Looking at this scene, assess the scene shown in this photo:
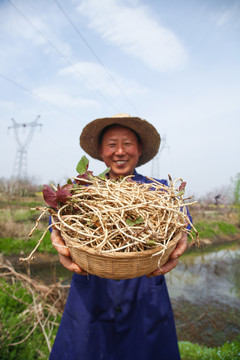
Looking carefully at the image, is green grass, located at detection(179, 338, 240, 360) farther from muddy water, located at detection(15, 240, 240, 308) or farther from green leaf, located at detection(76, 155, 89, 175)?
green leaf, located at detection(76, 155, 89, 175)

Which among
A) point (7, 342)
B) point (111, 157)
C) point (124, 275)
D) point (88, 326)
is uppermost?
point (111, 157)

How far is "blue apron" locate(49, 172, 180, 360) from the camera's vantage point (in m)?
1.52

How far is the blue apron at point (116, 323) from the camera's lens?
1.52 metres

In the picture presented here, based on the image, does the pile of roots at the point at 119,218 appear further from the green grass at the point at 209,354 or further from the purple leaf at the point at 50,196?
the green grass at the point at 209,354

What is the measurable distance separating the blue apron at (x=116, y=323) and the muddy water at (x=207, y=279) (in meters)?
4.05

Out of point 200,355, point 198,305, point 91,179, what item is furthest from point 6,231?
point 91,179

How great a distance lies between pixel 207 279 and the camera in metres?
6.90

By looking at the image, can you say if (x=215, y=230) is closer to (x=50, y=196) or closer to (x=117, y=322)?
(x=117, y=322)

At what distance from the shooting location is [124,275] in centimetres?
96

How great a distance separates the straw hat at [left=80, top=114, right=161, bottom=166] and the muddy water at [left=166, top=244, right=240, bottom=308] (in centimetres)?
404

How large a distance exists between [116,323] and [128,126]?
5.24 ft

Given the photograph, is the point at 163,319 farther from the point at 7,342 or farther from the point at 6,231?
the point at 6,231

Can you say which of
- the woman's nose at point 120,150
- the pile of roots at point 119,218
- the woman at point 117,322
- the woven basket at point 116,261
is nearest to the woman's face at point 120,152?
the woman's nose at point 120,150

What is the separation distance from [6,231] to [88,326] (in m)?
7.18
